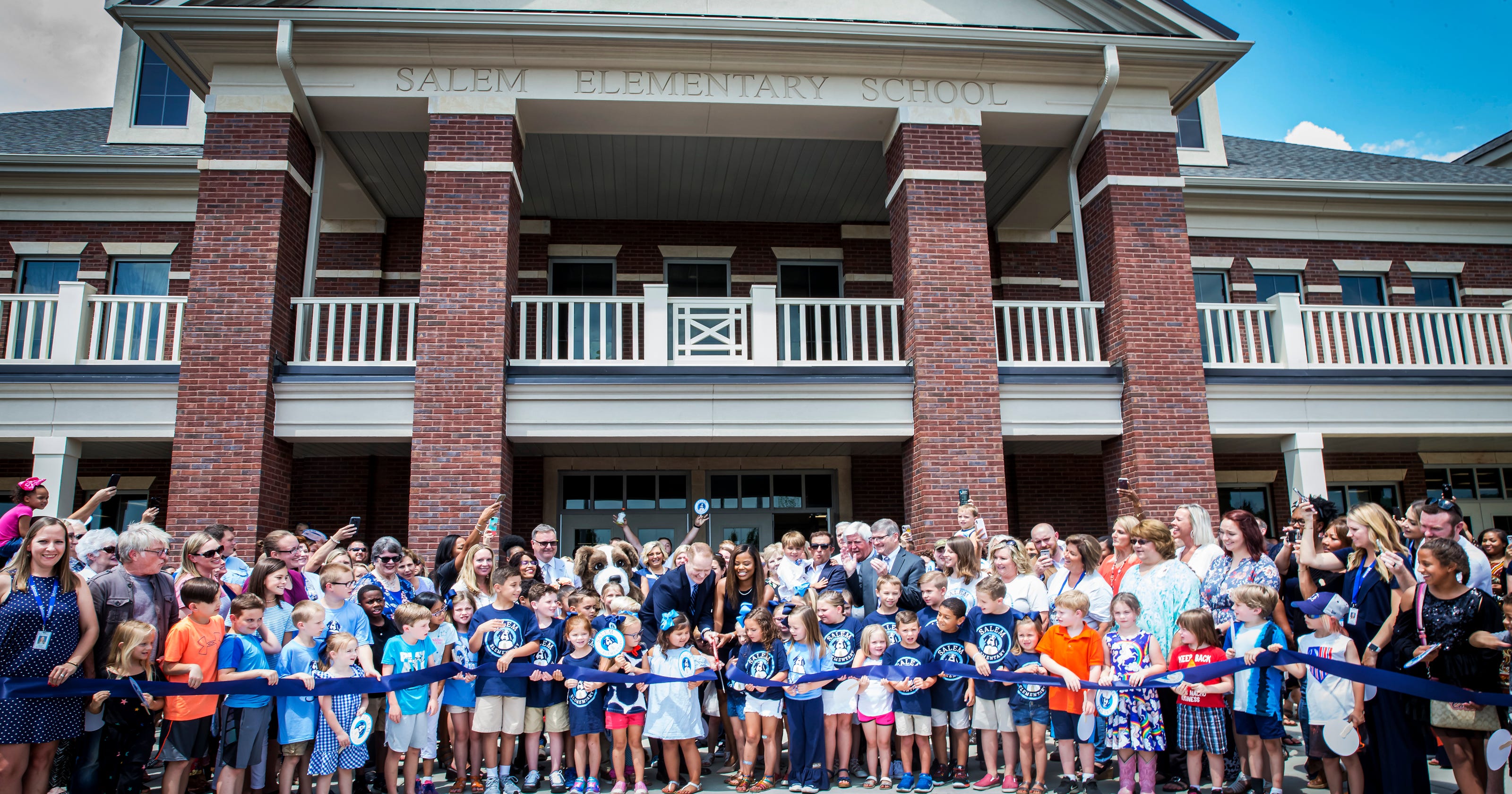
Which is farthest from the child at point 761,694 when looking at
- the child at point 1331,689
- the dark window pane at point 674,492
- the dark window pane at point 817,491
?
the dark window pane at point 817,491

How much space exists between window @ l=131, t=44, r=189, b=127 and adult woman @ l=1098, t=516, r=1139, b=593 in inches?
621

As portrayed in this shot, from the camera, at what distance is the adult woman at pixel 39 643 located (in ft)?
16.9

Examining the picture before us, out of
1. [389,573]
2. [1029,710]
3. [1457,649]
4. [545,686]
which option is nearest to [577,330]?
[389,573]

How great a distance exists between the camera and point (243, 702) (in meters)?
5.70

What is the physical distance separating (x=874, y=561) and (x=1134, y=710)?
213 centimetres

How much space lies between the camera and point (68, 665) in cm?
529

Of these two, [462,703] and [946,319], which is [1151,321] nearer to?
[946,319]

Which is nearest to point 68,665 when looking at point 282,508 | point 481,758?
point 481,758

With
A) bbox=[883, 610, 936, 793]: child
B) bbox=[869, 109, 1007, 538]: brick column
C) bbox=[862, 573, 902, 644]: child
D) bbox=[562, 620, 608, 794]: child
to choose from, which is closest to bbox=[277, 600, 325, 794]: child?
bbox=[562, 620, 608, 794]: child

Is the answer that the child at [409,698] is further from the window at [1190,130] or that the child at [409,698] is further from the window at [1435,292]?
the window at [1435,292]

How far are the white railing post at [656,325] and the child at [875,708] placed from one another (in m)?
5.56

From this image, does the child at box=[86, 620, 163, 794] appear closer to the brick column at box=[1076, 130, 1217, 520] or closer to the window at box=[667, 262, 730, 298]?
the brick column at box=[1076, 130, 1217, 520]

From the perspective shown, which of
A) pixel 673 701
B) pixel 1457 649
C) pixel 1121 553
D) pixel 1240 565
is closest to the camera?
pixel 1457 649

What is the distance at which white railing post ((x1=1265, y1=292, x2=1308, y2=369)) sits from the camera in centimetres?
1198
